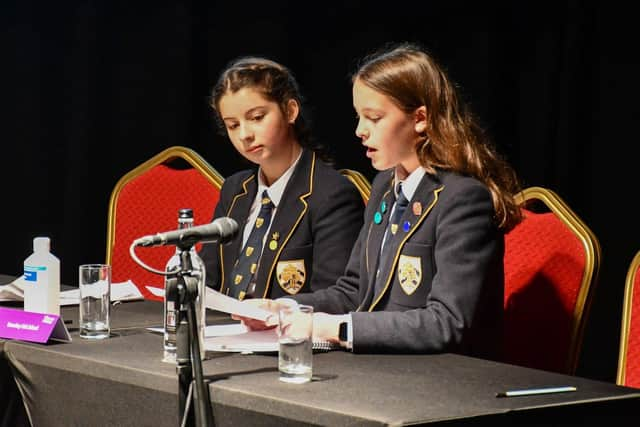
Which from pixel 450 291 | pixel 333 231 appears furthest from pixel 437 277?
pixel 333 231

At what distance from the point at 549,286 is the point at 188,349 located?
113 cm

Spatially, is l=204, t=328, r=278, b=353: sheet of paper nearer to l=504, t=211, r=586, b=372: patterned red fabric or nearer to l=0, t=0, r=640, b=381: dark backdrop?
l=504, t=211, r=586, b=372: patterned red fabric

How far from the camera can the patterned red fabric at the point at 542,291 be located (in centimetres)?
245

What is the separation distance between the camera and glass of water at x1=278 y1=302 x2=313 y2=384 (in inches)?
67.0

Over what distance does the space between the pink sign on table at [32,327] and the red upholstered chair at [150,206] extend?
135cm

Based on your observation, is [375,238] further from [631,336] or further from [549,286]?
[631,336]

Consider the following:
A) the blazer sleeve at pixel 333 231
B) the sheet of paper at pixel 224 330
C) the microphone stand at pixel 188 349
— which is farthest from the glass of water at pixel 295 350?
the blazer sleeve at pixel 333 231

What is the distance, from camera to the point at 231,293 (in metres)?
2.93

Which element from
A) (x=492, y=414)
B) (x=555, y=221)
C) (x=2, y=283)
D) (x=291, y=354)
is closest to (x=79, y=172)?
(x=2, y=283)

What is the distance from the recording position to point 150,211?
3635 mm

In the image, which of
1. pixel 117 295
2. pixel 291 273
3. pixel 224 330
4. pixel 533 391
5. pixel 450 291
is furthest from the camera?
pixel 291 273

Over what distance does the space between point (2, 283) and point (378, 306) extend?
45.8 inches

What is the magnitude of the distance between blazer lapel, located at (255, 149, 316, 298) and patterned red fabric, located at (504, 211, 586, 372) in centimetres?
61

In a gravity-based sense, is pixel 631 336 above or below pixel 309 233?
below
